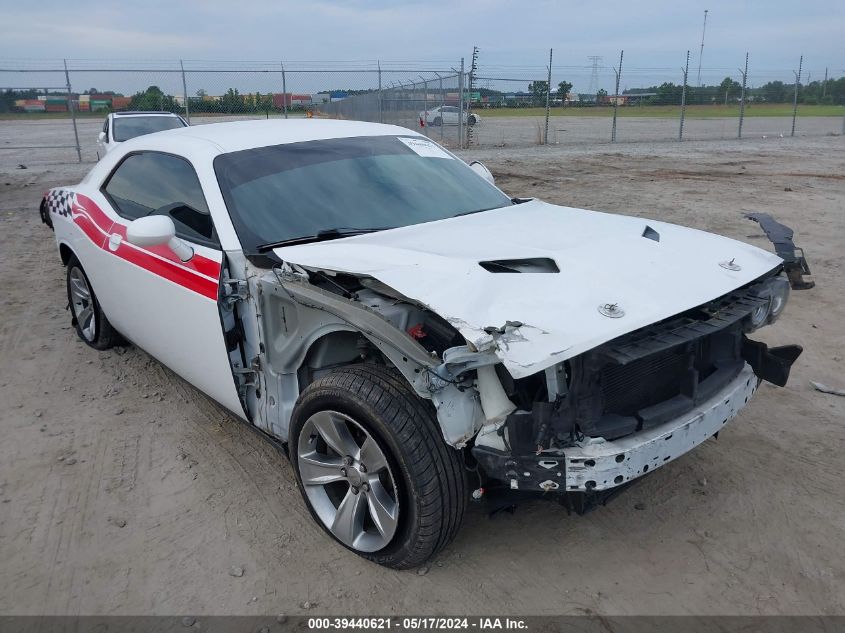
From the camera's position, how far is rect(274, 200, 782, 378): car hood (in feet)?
7.27

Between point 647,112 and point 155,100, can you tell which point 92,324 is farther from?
point 647,112

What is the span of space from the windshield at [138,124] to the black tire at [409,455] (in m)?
10.8

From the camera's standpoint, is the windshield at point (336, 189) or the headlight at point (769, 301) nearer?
the headlight at point (769, 301)

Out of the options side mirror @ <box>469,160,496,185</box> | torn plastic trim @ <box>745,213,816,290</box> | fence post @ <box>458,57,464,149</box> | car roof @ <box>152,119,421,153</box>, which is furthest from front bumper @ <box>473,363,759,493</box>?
fence post @ <box>458,57,464,149</box>

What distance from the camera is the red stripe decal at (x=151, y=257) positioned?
3.13m

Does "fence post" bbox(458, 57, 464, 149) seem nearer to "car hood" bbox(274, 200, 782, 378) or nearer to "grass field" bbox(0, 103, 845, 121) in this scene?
"grass field" bbox(0, 103, 845, 121)

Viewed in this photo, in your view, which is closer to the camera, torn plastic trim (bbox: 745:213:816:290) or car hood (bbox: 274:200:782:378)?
car hood (bbox: 274:200:782:378)

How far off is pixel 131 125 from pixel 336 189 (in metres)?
10.3

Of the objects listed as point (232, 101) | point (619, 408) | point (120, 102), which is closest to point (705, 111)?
point (232, 101)

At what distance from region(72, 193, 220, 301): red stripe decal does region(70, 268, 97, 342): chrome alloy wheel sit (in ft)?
1.61

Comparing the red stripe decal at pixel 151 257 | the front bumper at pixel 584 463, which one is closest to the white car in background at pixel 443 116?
the red stripe decal at pixel 151 257

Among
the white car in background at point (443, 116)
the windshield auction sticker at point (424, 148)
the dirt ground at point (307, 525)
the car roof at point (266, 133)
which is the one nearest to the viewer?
the dirt ground at point (307, 525)

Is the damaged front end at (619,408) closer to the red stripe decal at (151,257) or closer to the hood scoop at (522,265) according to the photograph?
the hood scoop at (522,265)

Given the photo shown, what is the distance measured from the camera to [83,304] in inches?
196
